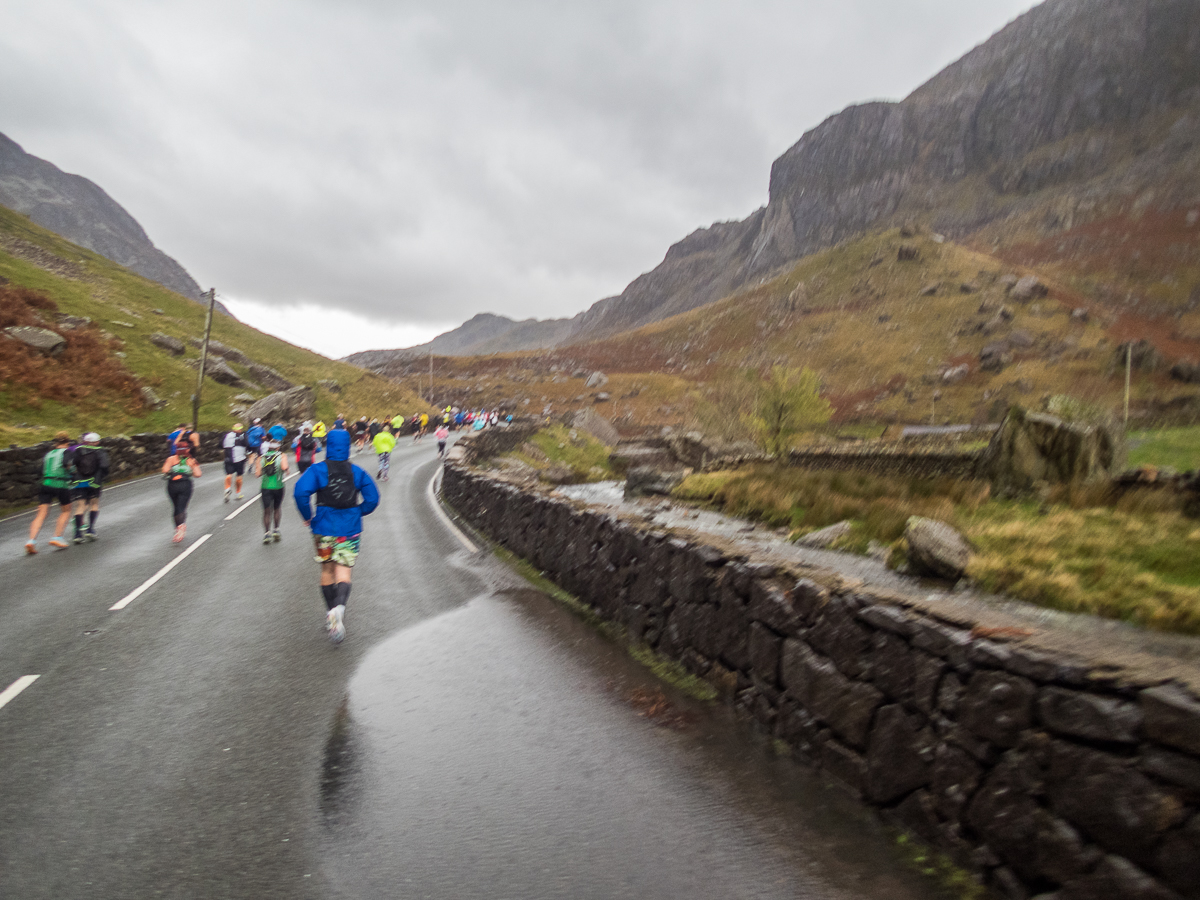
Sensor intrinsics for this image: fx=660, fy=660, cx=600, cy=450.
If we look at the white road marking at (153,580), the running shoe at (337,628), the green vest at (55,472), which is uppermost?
the green vest at (55,472)

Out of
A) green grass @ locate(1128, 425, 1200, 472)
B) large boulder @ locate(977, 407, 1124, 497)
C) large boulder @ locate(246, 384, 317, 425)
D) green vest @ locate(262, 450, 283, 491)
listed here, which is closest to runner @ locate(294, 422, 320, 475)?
green vest @ locate(262, 450, 283, 491)

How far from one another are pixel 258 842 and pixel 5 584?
29.9 ft

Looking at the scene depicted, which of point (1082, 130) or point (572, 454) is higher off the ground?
point (1082, 130)

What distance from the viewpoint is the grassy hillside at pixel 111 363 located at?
2922 cm

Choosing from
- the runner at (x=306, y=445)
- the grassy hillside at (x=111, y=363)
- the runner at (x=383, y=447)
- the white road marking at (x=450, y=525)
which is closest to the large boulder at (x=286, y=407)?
the grassy hillside at (x=111, y=363)

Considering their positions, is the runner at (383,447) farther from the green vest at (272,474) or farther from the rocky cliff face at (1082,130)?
the rocky cliff face at (1082,130)

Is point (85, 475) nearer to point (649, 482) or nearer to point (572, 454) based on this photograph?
point (649, 482)

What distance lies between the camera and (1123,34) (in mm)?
165500

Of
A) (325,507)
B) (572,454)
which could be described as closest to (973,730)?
(325,507)

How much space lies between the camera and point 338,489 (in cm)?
772

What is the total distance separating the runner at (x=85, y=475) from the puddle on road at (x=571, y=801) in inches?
377

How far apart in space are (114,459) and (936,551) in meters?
25.8

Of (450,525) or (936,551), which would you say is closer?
(936,551)

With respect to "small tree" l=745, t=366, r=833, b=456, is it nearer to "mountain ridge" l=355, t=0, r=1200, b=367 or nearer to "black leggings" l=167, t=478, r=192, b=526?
"black leggings" l=167, t=478, r=192, b=526
